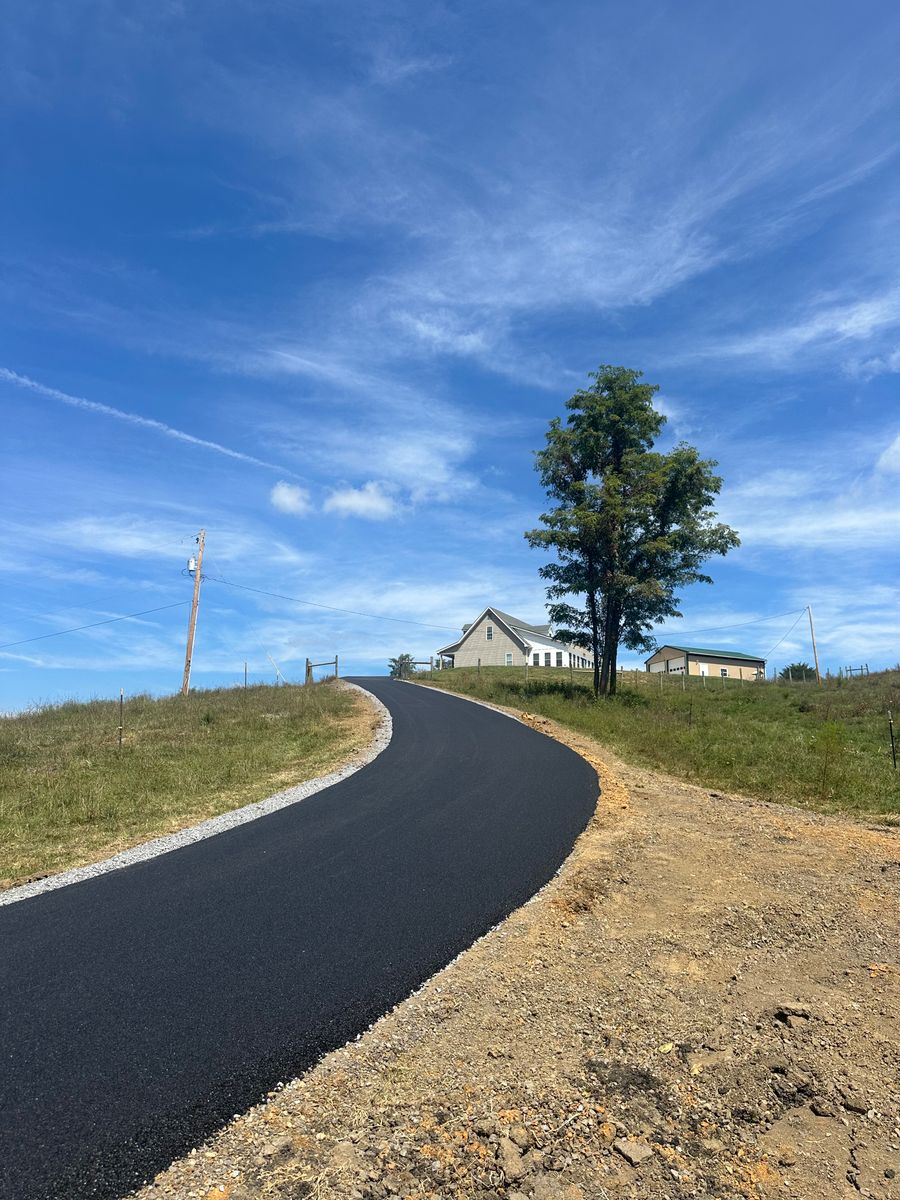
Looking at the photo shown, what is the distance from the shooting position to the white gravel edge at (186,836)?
7.18m

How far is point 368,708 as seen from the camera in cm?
2492

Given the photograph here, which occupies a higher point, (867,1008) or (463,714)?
(463,714)

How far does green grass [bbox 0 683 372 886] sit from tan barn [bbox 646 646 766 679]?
4450cm

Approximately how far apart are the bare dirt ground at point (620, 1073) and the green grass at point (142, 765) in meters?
5.89

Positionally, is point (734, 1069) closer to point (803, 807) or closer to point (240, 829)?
point (240, 829)

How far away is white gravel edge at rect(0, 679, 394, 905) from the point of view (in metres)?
7.18

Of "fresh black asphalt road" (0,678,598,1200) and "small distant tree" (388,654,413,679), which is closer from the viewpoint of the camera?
"fresh black asphalt road" (0,678,598,1200)

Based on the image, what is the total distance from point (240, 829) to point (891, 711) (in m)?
23.6

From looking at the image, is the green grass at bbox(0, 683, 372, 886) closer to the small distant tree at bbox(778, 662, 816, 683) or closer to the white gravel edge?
the white gravel edge

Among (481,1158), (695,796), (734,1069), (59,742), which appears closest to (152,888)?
(481,1158)

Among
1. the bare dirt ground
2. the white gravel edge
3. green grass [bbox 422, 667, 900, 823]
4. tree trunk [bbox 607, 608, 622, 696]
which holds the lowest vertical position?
the bare dirt ground

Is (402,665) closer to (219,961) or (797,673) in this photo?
(797,673)

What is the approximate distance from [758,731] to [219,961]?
19.9 metres

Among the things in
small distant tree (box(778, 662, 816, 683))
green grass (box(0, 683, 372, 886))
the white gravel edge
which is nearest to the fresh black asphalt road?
the white gravel edge
